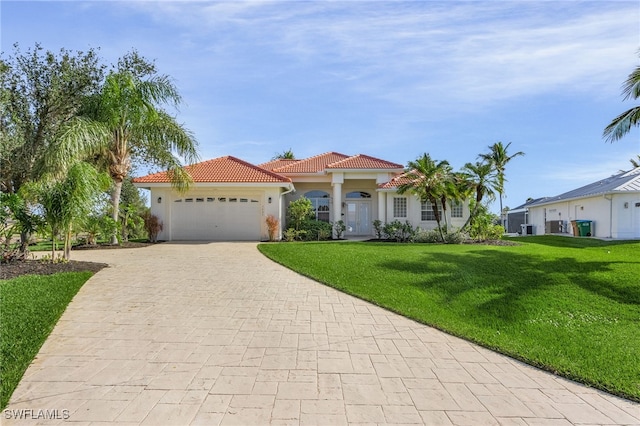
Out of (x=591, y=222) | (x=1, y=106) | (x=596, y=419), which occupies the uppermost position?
(x=1, y=106)

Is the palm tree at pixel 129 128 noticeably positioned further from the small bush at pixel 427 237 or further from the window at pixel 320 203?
the small bush at pixel 427 237

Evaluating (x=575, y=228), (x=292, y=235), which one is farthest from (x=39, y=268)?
(x=575, y=228)

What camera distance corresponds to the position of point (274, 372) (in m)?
4.61

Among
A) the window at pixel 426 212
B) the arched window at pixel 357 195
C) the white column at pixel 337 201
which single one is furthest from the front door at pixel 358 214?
the window at pixel 426 212

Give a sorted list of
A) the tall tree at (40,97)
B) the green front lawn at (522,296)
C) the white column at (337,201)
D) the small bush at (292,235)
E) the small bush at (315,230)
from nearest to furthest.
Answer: the green front lawn at (522,296)
the tall tree at (40,97)
the small bush at (292,235)
the small bush at (315,230)
the white column at (337,201)

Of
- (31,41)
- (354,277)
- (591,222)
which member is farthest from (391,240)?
(31,41)

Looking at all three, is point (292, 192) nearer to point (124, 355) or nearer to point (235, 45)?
point (235, 45)

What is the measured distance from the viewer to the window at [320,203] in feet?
77.2

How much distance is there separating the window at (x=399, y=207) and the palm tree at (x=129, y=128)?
11597 millimetres

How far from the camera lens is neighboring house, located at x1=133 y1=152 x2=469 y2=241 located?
20078mm

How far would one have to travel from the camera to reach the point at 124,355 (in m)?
5.03

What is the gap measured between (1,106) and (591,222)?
32.1 metres

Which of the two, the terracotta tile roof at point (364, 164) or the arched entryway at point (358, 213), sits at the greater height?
the terracotta tile roof at point (364, 164)

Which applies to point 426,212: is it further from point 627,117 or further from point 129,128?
point 129,128
